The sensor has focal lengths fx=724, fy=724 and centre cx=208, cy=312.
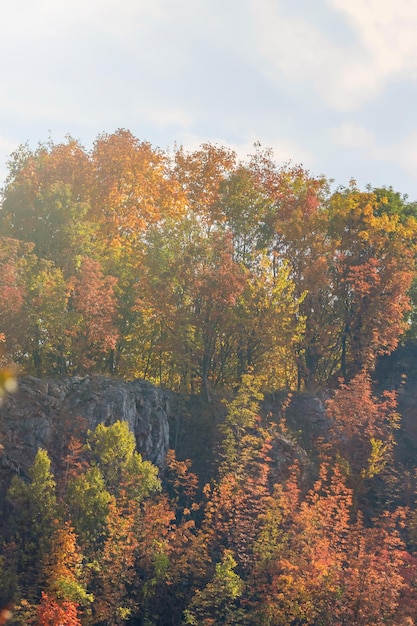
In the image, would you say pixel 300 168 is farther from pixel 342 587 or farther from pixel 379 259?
pixel 342 587

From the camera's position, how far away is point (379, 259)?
153 feet

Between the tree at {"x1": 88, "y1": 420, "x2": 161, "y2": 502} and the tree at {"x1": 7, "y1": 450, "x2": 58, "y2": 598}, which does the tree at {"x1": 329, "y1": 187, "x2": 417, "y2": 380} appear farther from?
the tree at {"x1": 7, "y1": 450, "x2": 58, "y2": 598}

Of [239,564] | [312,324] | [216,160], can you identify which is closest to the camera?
[239,564]

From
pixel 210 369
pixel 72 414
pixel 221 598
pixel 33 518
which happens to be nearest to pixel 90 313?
pixel 72 414

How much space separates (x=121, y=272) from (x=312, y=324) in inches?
488

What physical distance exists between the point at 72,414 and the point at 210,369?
11842 mm

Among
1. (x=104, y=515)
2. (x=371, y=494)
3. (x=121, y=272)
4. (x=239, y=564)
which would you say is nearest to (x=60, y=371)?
(x=121, y=272)

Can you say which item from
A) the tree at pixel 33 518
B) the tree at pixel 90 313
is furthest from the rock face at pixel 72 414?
the tree at pixel 33 518

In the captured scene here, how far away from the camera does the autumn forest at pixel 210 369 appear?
27.2 m

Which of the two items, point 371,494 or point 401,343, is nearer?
point 371,494

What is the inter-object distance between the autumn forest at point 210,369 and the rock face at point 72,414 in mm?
955

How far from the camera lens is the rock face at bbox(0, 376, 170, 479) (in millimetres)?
30922

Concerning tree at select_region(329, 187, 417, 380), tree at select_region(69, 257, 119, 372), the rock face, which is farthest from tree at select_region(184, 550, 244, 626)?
tree at select_region(329, 187, 417, 380)

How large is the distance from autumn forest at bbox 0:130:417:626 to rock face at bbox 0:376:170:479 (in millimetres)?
955
